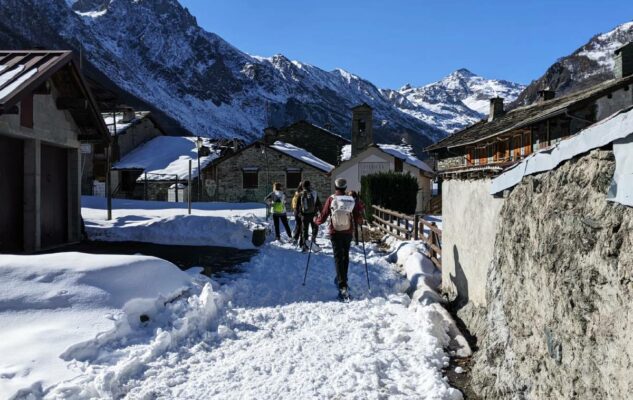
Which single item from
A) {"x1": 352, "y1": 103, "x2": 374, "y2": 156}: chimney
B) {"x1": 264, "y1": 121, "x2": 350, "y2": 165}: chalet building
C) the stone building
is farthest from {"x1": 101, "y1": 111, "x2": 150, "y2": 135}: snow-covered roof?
{"x1": 352, "y1": 103, "x2": 374, "y2": 156}: chimney

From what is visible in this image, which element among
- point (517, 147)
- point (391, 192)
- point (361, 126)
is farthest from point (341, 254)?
point (361, 126)

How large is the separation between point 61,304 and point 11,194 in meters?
5.04

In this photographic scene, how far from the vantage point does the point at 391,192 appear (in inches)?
791

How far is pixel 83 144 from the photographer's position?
11.6 m

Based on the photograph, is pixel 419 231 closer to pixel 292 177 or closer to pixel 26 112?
pixel 26 112

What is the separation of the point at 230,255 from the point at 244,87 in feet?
513

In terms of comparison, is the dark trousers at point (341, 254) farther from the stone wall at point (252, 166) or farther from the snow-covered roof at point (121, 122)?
the snow-covered roof at point (121, 122)

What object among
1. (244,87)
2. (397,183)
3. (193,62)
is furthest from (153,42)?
(397,183)

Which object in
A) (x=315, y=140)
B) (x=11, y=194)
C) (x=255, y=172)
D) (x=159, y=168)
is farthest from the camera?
(x=315, y=140)

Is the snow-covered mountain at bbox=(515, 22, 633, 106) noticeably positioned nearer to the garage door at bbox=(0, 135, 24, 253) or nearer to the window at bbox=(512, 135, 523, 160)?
the window at bbox=(512, 135, 523, 160)

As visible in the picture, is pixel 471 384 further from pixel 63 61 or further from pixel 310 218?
pixel 63 61

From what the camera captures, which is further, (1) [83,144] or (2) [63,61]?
(1) [83,144]

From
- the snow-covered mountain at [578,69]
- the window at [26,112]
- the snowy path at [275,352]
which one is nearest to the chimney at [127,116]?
the window at [26,112]

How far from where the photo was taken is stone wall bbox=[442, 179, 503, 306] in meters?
5.17
